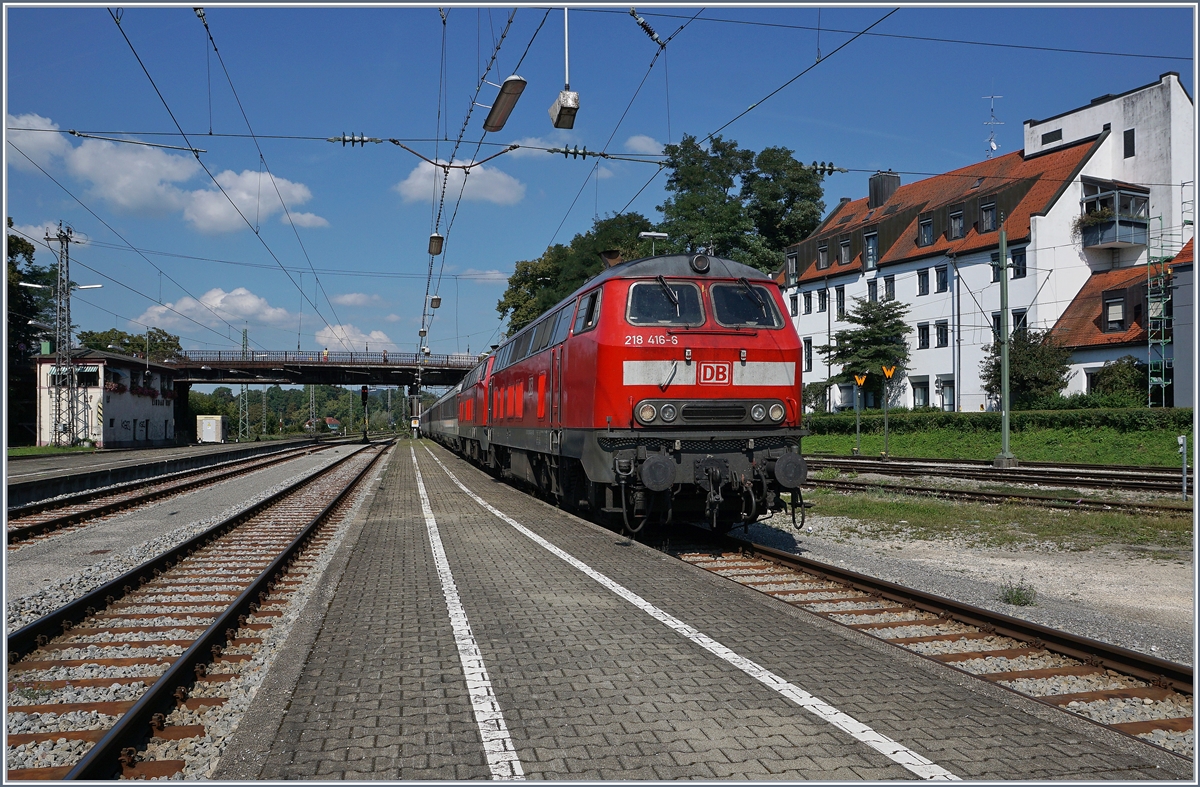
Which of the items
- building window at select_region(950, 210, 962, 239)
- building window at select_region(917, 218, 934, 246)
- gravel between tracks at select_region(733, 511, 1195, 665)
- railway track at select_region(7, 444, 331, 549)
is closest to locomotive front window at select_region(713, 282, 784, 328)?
gravel between tracks at select_region(733, 511, 1195, 665)

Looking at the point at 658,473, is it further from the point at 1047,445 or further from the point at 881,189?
the point at 881,189

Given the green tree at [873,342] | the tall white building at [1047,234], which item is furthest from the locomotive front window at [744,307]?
the green tree at [873,342]

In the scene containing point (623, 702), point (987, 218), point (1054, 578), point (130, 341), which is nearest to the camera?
point (623, 702)

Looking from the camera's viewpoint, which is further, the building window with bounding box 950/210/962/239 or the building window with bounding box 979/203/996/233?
the building window with bounding box 950/210/962/239

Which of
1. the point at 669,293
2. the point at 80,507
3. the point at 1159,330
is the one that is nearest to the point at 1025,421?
the point at 1159,330

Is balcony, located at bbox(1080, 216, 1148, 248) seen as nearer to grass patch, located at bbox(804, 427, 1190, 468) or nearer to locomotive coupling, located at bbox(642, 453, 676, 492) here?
grass patch, located at bbox(804, 427, 1190, 468)

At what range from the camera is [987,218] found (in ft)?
135

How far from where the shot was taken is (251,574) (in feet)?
30.0

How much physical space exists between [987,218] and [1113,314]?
8151 mm

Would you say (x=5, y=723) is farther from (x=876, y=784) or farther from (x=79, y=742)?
(x=876, y=784)

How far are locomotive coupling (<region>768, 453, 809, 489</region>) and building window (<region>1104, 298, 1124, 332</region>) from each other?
31.8m

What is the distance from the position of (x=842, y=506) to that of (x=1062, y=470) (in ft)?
33.9

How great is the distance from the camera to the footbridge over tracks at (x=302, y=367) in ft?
218

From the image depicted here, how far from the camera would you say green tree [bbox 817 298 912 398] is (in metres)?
41.3
